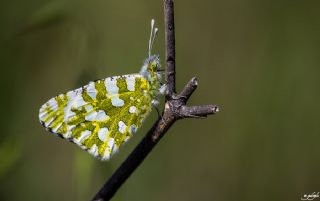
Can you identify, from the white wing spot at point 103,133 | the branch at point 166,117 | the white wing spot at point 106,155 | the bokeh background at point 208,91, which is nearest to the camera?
the branch at point 166,117

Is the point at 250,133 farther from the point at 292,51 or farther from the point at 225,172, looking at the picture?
the point at 292,51

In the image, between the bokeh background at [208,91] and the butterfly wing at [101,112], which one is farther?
the bokeh background at [208,91]

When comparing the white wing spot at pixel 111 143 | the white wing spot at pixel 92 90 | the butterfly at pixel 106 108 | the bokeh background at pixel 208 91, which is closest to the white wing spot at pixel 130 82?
the butterfly at pixel 106 108

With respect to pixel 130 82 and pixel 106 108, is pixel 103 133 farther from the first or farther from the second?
pixel 130 82

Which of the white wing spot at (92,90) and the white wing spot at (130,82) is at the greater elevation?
the white wing spot at (130,82)

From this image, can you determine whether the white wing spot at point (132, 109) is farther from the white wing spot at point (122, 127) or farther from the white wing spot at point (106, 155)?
the white wing spot at point (106, 155)

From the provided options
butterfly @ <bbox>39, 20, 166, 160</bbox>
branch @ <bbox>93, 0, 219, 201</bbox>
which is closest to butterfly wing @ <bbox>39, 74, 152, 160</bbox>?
butterfly @ <bbox>39, 20, 166, 160</bbox>

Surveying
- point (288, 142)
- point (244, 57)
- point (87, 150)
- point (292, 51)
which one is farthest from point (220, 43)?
point (87, 150)

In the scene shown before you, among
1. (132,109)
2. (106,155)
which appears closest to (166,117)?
(106,155)
